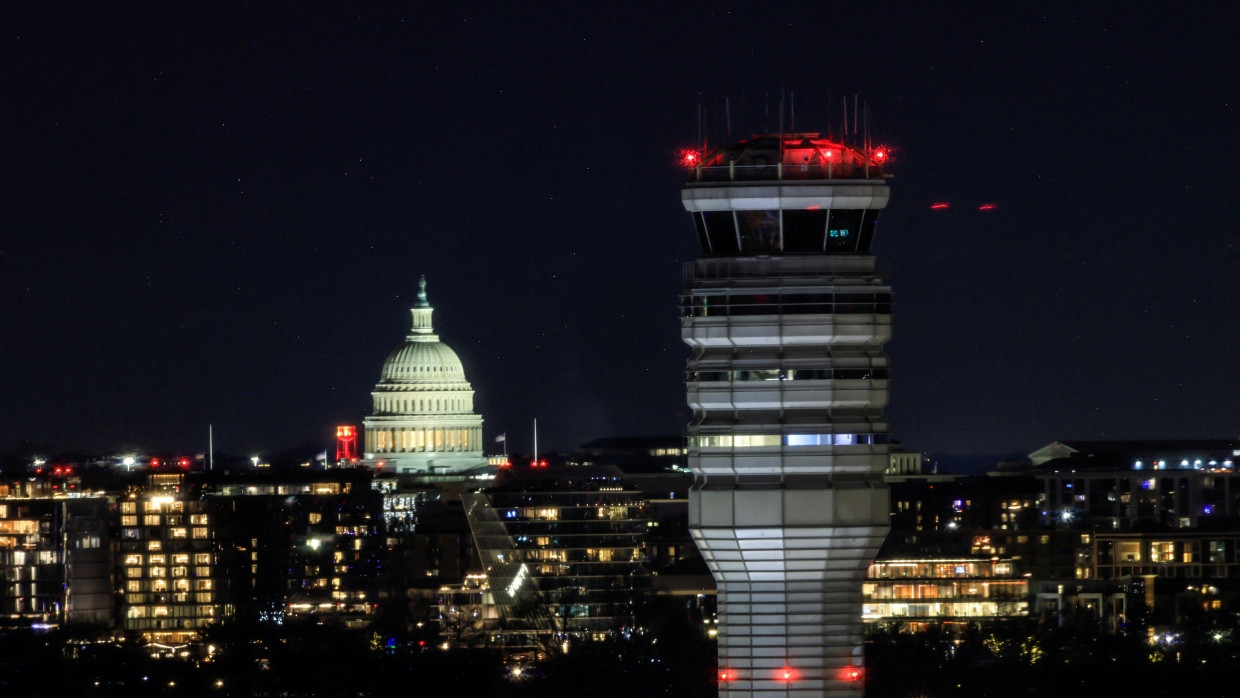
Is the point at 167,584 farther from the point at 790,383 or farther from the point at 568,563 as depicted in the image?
the point at 790,383

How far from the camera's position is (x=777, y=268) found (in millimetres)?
93062

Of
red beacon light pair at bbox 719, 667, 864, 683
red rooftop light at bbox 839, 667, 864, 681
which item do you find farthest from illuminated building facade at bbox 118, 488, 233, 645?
red rooftop light at bbox 839, 667, 864, 681

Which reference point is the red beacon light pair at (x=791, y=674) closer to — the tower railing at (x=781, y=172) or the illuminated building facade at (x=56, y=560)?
the tower railing at (x=781, y=172)

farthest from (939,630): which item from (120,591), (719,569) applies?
(719,569)

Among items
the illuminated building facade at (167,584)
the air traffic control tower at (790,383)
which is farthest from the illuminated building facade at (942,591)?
the air traffic control tower at (790,383)

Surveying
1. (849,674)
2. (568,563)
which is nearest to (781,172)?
(849,674)

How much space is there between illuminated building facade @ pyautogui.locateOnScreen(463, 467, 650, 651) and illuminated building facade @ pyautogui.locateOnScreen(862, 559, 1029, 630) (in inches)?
469

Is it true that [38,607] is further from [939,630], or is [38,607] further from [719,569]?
[719,569]

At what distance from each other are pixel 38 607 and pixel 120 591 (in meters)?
6.36

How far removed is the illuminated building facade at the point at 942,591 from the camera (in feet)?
598

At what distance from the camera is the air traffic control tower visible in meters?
92.7

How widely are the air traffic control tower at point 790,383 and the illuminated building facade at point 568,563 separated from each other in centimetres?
8759

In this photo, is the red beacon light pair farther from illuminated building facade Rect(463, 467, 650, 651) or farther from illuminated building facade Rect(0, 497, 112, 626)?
illuminated building facade Rect(0, 497, 112, 626)

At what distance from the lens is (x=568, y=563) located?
194 metres
